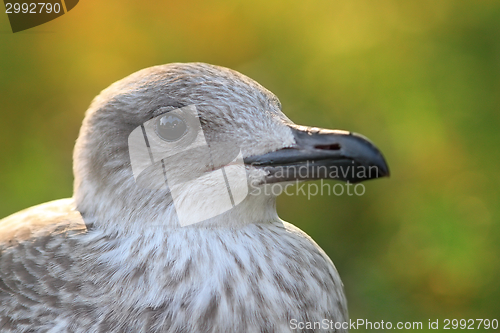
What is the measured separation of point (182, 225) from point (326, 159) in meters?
0.47

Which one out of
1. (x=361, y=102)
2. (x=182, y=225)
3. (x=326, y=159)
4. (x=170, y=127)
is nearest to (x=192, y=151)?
(x=170, y=127)

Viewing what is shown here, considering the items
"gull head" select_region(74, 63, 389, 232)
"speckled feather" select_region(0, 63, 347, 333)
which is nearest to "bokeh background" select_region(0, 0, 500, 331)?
"speckled feather" select_region(0, 63, 347, 333)

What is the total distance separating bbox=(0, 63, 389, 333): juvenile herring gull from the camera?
1342 mm

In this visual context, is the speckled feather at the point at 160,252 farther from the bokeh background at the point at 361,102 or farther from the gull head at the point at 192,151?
the bokeh background at the point at 361,102

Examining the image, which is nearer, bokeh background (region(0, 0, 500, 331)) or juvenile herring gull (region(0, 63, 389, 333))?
juvenile herring gull (region(0, 63, 389, 333))

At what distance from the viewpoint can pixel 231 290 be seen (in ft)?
4.55

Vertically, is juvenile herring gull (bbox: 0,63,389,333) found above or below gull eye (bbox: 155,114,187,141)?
below

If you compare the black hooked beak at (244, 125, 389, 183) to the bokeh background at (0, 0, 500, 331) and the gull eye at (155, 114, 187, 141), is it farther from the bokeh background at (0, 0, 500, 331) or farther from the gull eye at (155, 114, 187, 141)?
the bokeh background at (0, 0, 500, 331)

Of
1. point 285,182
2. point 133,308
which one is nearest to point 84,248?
point 133,308

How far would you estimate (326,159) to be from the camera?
4.41 feet

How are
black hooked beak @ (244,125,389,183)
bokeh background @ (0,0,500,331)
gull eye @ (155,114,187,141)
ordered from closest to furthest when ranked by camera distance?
black hooked beak @ (244,125,389,183) < gull eye @ (155,114,187,141) < bokeh background @ (0,0,500,331)

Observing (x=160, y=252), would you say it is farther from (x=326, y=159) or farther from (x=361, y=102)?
(x=361, y=102)

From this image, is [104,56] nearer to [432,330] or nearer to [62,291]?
[62,291]

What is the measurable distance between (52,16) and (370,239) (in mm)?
2445
